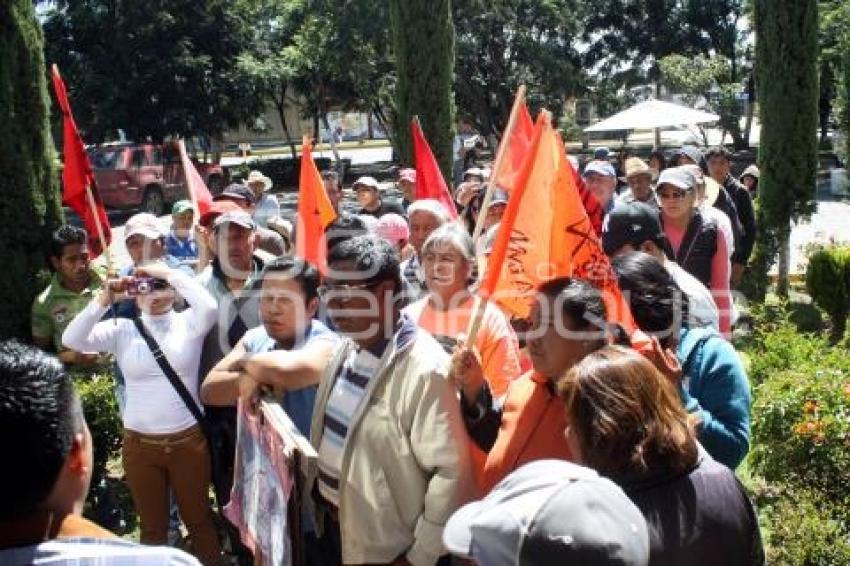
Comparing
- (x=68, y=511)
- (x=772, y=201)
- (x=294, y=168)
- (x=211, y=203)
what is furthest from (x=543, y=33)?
(x=68, y=511)

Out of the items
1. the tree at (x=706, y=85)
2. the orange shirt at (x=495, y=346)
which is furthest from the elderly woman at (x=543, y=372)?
the tree at (x=706, y=85)

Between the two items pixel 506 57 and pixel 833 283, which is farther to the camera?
pixel 506 57

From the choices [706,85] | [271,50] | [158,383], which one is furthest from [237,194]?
[271,50]

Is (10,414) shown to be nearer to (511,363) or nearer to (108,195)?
(511,363)

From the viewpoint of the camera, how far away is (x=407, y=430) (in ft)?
9.09

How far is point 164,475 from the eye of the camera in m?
4.19

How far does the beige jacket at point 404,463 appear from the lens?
2.72 m

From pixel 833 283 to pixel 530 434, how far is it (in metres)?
6.86

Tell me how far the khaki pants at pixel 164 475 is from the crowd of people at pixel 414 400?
1 centimetres

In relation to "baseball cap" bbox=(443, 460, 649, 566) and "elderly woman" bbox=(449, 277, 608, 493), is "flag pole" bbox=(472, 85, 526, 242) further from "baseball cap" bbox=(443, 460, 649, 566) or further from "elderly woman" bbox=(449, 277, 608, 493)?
"baseball cap" bbox=(443, 460, 649, 566)

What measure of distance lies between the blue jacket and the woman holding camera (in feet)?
7.27

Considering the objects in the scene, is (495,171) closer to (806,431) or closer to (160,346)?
(160,346)

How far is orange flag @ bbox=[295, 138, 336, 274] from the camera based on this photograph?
5266 millimetres

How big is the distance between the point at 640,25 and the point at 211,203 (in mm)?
38182
